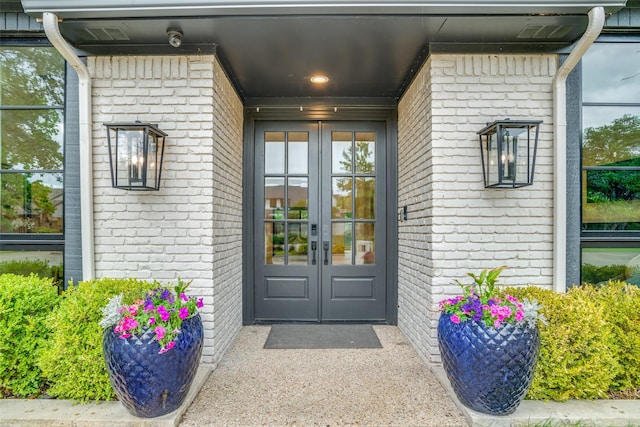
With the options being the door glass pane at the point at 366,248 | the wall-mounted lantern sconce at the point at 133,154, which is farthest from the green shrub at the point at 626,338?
the wall-mounted lantern sconce at the point at 133,154

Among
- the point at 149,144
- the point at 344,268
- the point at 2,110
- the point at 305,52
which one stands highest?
the point at 305,52

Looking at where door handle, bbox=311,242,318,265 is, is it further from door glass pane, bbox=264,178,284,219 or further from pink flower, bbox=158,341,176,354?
pink flower, bbox=158,341,176,354

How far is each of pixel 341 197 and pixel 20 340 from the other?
9.49ft

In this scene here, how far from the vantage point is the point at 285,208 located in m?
3.87

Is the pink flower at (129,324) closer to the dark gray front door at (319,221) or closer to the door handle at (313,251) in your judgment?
the dark gray front door at (319,221)

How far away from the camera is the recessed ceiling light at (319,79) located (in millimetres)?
3166

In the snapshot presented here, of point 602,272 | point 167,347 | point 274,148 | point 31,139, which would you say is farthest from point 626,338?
point 31,139

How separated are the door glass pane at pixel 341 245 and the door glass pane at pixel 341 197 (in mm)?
111

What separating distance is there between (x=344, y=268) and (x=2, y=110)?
3.44 metres

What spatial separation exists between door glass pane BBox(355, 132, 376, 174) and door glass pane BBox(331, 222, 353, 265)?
646 millimetres

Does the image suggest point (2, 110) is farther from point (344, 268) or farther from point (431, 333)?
point (431, 333)

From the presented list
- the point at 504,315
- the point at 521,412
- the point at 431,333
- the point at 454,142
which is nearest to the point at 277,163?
the point at 454,142

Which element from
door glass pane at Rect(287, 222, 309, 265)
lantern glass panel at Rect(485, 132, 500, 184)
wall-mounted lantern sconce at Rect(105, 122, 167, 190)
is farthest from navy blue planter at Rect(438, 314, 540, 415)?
wall-mounted lantern sconce at Rect(105, 122, 167, 190)

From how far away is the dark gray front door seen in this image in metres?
3.84
